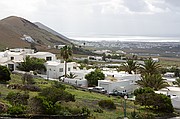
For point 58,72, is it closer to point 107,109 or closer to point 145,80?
point 145,80

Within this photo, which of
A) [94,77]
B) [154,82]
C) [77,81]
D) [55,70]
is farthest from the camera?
[55,70]

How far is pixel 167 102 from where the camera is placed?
3281 cm

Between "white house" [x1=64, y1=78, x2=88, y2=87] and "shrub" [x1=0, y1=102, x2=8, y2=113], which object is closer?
"shrub" [x1=0, y1=102, x2=8, y2=113]

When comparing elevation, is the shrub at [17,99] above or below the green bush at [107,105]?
above

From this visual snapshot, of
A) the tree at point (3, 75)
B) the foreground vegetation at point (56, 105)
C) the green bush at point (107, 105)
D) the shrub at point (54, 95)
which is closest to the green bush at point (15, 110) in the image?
the foreground vegetation at point (56, 105)

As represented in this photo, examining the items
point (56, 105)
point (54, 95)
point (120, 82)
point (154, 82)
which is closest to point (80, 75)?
point (120, 82)

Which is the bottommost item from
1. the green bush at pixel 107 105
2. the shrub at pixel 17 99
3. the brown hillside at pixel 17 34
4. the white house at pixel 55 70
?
the green bush at pixel 107 105

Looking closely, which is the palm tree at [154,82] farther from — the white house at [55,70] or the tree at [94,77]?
the white house at [55,70]

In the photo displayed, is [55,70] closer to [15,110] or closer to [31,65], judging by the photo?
[31,65]

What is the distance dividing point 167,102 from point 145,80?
10.3m

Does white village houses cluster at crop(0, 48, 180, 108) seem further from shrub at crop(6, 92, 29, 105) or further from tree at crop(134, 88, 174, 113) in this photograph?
shrub at crop(6, 92, 29, 105)

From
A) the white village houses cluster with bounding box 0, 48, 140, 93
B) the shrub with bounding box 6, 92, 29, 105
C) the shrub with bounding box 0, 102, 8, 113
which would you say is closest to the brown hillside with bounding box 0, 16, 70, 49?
the white village houses cluster with bounding box 0, 48, 140, 93

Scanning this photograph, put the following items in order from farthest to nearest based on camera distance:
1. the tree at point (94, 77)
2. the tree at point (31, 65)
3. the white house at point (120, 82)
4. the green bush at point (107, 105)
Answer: the tree at point (31, 65)
the tree at point (94, 77)
the white house at point (120, 82)
the green bush at point (107, 105)

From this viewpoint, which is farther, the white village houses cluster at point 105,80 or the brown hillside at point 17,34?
the brown hillside at point 17,34
